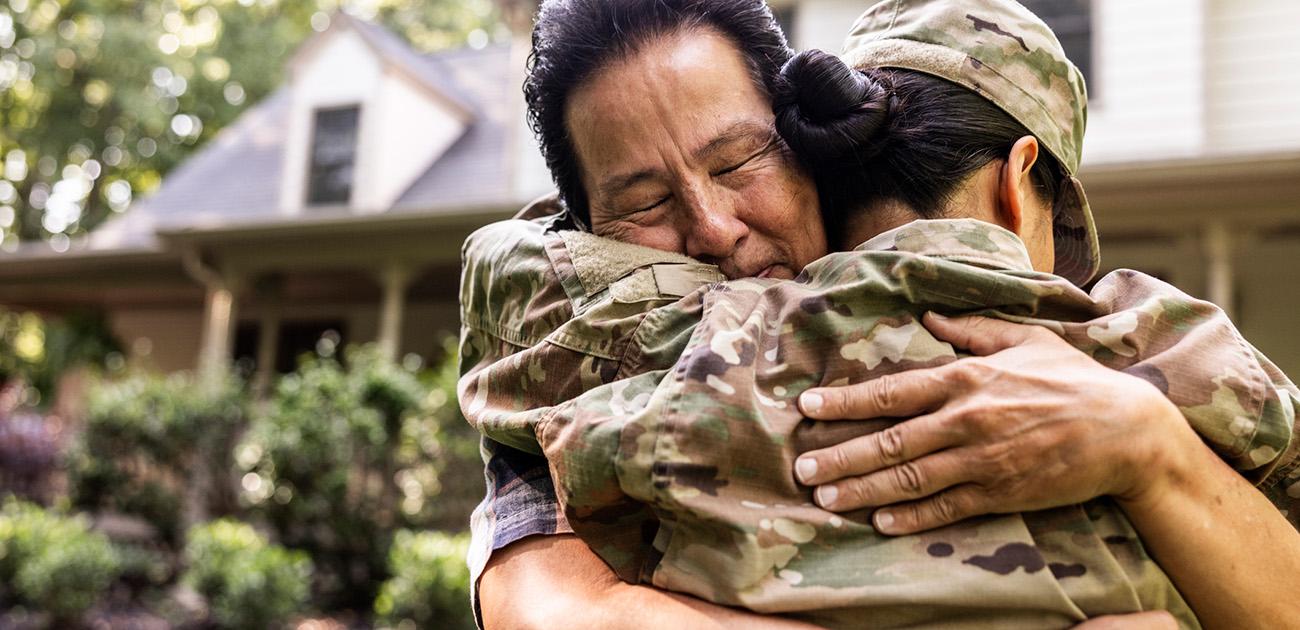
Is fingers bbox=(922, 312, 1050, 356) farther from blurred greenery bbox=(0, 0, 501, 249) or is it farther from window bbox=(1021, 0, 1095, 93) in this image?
blurred greenery bbox=(0, 0, 501, 249)

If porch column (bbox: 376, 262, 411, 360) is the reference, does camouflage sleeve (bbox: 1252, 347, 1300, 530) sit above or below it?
above

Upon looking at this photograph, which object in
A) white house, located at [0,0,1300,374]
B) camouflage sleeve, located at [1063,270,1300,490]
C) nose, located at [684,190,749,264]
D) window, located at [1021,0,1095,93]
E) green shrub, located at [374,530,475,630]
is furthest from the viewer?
window, located at [1021,0,1095,93]

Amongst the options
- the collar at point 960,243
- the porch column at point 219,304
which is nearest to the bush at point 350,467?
the porch column at point 219,304

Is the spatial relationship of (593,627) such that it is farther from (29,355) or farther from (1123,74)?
(29,355)

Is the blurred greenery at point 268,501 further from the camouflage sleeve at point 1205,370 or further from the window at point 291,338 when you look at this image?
the camouflage sleeve at point 1205,370

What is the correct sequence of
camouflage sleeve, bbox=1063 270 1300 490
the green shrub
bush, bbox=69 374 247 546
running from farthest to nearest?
bush, bbox=69 374 247 546 → the green shrub → camouflage sleeve, bbox=1063 270 1300 490

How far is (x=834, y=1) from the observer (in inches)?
423

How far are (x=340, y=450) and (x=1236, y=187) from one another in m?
7.48

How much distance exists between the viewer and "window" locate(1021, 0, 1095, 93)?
960 centimetres

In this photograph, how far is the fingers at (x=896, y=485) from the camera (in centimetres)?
118

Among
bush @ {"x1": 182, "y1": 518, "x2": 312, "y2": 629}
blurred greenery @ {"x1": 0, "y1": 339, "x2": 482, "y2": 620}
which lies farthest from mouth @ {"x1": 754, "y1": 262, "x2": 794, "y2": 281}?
bush @ {"x1": 182, "y1": 518, "x2": 312, "y2": 629}

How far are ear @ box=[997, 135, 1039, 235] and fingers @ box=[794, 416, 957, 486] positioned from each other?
0.40m

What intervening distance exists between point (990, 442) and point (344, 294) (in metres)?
14.7

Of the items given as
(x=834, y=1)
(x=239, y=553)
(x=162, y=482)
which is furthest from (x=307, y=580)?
(x=834, y=1)
